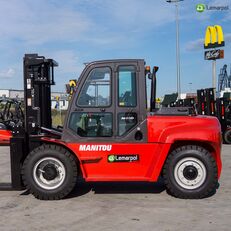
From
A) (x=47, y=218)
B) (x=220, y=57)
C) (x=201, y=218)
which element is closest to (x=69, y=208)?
(x=47, y=218)

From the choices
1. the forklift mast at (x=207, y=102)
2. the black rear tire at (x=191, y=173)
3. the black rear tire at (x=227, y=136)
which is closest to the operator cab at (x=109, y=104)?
the black rear tire at (x=191, y=173)

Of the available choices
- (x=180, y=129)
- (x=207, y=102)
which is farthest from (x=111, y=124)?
(x=207, y=102)

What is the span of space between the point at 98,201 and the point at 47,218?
1.27 metres

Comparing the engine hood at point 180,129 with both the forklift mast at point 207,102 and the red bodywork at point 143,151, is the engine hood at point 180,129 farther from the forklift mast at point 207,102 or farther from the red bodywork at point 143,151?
the forklift mast at point 207,102

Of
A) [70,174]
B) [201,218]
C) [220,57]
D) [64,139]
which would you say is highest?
[220,57]

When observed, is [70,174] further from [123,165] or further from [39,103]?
[39,103]

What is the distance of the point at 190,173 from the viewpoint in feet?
23.3

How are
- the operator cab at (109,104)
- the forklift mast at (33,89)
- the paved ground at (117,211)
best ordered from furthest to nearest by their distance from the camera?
the forklift mast at (33,89) → the operator cab at (109,104) → the paved ground at (117,211)

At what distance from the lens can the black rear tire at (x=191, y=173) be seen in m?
7.08

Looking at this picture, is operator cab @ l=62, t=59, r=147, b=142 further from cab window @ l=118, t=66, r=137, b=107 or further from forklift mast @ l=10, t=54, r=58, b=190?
forklift mast @ l=10, t=54, r=58, b=190

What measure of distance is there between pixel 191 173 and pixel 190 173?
17 mm

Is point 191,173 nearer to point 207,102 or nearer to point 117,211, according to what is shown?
point 117,211

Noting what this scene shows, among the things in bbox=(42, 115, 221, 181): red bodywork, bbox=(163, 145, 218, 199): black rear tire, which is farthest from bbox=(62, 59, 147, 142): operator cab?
bbox=(163, 145, 218, 199): black rear tire

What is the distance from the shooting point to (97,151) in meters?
7.08
